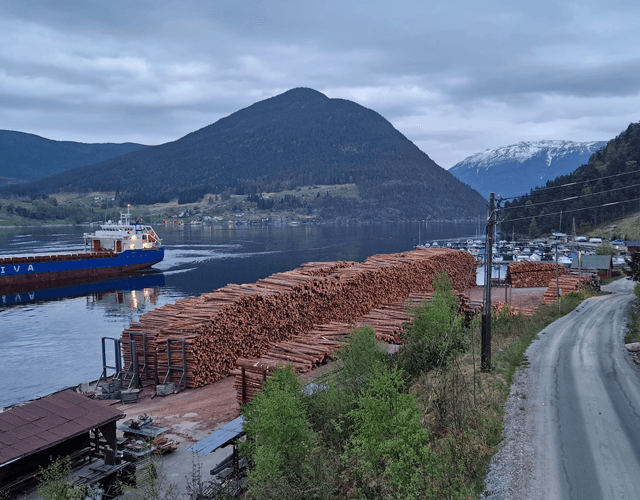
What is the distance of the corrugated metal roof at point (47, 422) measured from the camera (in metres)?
11.9

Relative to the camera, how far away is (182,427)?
1841 cm

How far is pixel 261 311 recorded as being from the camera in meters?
26.7

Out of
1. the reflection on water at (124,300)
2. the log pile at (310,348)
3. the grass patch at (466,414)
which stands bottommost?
the reflection on water at (124,300)

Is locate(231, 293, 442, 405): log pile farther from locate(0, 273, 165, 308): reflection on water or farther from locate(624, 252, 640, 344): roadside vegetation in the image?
→ locate(0, 273, 165, 308): reflection on water

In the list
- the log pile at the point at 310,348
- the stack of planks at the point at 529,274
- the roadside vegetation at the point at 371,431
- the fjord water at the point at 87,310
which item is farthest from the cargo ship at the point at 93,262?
the roadside vegetation at the point at 371,431

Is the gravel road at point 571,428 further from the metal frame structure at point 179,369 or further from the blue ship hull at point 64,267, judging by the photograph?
the blue ship hull at point 64,267

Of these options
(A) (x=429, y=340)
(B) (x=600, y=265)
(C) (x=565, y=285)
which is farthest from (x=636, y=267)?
(B) (x=600, y=265)

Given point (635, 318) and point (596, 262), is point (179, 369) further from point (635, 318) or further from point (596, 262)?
point (596, 262)

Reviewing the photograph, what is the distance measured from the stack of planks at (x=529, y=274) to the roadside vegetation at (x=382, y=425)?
122ft

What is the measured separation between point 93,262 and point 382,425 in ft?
256

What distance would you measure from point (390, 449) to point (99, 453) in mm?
9572

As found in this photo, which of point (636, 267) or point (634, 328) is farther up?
point (636, 267)

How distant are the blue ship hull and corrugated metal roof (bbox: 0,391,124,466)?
65268mm

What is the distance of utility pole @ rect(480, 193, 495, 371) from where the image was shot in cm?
1894
